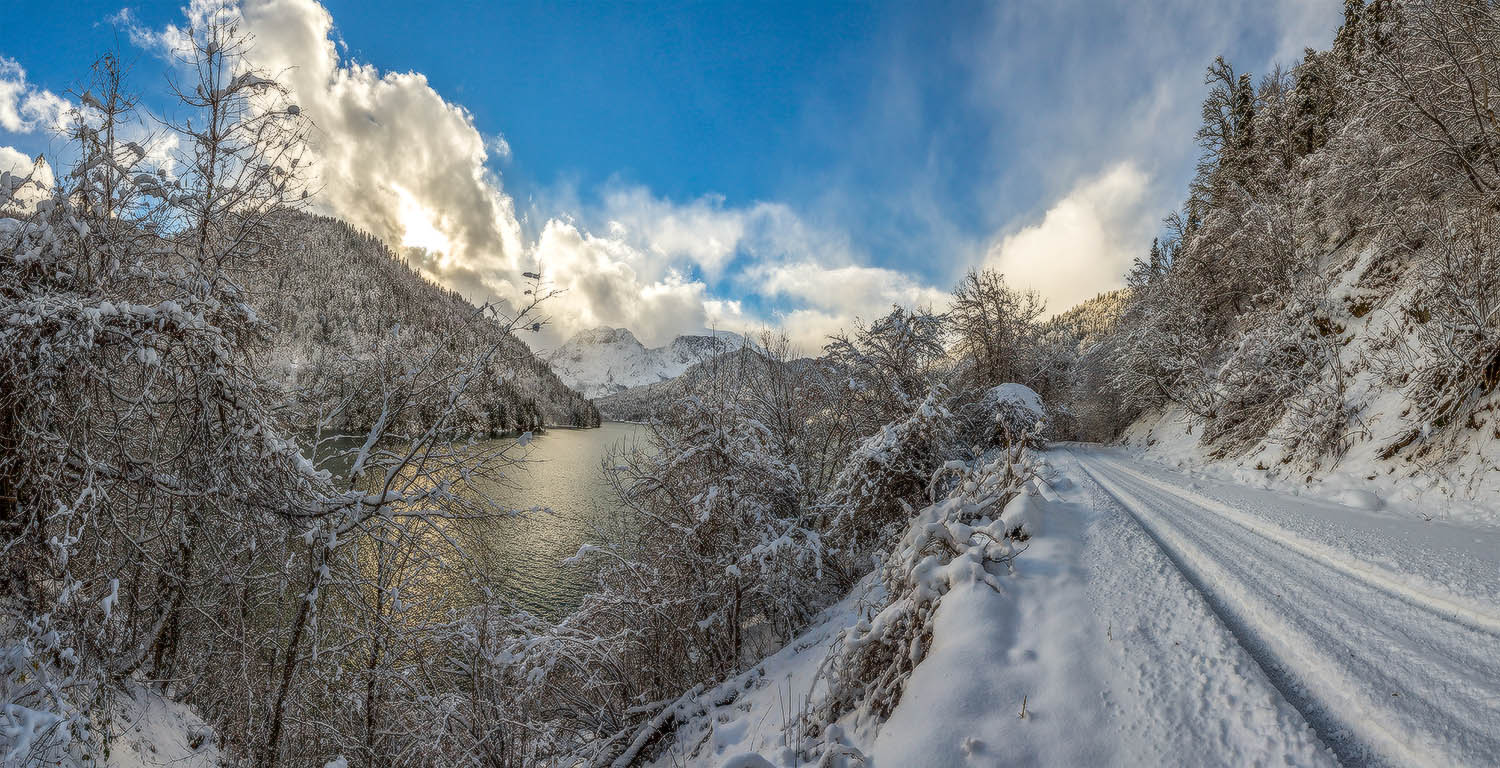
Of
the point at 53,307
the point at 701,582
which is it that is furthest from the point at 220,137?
the point at 701,582

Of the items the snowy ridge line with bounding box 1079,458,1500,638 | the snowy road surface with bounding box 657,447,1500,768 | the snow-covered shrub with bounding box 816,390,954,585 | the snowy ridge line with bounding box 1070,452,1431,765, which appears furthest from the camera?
the snow-covered shrub with bounding box 816,390,954,585

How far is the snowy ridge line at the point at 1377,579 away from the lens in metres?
2.85

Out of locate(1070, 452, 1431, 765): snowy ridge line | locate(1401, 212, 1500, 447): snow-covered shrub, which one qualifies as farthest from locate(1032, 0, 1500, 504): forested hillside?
locate(1070, 452, 1431, 765): snowy ridge line

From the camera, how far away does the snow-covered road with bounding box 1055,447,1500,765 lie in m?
2.09

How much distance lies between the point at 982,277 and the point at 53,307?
2447cm

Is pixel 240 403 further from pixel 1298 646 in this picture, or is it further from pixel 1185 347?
pixel 1185 347

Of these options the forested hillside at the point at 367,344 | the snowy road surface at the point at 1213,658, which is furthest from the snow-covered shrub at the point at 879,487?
the forested hillside at the point at 367,344

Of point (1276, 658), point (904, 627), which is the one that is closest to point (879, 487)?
point (904, 627)

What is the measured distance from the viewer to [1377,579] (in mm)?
3523

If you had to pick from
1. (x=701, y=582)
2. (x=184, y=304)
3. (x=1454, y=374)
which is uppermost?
(x=184, y=304)

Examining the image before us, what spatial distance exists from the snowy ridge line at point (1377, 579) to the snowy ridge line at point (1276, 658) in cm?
75

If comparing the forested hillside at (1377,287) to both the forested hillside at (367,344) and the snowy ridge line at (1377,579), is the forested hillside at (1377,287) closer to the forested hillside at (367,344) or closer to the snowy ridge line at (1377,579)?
→ the snowy ridge line at (1377,579)

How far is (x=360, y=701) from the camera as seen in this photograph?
281 inches

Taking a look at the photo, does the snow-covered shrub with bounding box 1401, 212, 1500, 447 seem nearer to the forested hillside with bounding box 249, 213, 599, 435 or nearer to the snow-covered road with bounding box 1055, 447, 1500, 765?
the snow-covered road with bounding box 1055, 447, 1500, 765
